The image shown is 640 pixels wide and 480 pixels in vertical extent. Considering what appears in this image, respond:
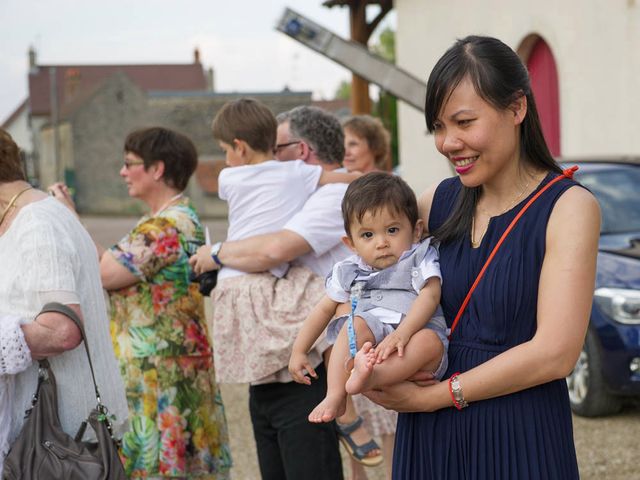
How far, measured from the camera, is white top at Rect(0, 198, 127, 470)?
3146mm

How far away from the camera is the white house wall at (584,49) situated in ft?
36.2

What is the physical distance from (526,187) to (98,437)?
64.7 inches

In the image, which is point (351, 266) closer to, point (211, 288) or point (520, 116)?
point (520, 116)

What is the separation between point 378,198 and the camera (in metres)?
2.66

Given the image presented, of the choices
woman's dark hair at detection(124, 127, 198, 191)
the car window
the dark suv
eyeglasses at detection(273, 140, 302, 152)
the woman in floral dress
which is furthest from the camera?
the car window

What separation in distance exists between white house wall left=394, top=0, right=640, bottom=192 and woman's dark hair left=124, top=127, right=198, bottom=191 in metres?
6.17

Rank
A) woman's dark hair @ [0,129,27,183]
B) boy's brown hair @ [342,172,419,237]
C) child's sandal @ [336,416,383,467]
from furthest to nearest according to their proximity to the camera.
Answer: child's sandal @ [336,416,383,467], woman's dark hair @ [0,129,27,183], boy's brown hair @ [342,172,419,237]

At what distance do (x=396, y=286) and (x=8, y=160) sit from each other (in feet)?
5.15

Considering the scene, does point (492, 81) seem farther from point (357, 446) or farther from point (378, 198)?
point (357, 446)

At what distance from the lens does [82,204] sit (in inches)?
2212

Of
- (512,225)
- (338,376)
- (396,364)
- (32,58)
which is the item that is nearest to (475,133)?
(512,225)

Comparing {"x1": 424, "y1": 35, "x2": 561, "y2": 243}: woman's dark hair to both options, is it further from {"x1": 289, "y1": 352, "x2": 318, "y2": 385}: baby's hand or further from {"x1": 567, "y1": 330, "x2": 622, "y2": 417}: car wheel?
{"x1": 567, "y1": 330, "x2": 622, "y2": 417}: car wheel

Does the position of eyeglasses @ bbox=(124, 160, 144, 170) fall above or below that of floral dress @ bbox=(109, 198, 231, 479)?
above

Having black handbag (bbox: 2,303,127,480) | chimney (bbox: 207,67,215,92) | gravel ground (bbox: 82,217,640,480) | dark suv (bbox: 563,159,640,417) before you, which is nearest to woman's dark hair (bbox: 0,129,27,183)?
black handbag (bbox: 2,303,127,480)
